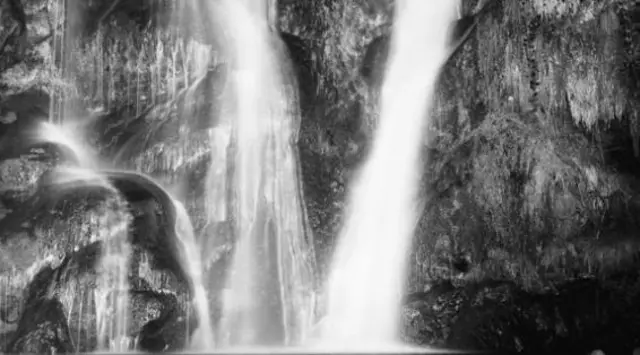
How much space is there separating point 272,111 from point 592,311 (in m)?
7.75

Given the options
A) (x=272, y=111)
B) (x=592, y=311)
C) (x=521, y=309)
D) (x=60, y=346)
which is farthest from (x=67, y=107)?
(x=592, y=311)

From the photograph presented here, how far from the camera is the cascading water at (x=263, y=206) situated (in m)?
14.6

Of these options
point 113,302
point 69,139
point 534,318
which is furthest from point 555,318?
point 69,139

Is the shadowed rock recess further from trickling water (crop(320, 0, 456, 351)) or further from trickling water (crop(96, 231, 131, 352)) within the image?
trickling water (crop(320, 0, 456, 351))

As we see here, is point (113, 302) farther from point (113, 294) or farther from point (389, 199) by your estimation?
point (389, 199)

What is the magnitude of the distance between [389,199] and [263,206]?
8.89 feet

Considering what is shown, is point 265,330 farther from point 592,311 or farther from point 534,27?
point 534,27

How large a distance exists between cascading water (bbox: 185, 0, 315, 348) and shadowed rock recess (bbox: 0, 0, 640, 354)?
30cm

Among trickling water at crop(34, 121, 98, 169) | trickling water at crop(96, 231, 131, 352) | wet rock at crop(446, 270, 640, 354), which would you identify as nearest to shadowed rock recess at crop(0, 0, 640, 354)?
wet rock at crop(446, 270, 640, 354)

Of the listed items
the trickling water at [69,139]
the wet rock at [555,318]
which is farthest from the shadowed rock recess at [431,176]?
the trickling water at [69,139]

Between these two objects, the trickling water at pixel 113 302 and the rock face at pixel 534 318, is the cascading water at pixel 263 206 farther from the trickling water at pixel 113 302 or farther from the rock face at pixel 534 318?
the rock face at pixel 534 318

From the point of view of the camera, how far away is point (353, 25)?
54.0ft

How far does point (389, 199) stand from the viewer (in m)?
15.5

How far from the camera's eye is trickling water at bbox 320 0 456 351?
1458 cm
